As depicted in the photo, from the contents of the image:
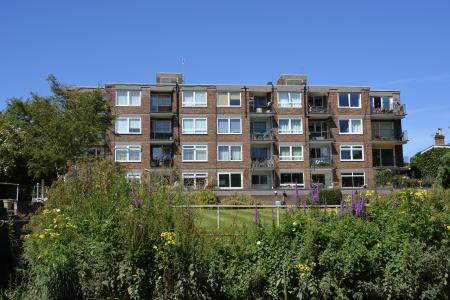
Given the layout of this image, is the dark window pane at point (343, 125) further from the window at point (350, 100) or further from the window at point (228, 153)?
the window at point (228, 153)

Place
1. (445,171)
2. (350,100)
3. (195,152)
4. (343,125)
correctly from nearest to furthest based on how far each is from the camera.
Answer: (445,171) → (195,152) → (343,125) → (350,100)

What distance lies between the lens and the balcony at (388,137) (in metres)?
60.6

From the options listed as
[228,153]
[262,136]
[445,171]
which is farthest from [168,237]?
[262,136]

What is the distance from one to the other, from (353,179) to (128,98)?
83.3 feet

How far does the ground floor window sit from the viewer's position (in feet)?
190

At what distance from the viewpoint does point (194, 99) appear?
5647cm

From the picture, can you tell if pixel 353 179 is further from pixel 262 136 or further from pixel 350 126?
pixel 262 136

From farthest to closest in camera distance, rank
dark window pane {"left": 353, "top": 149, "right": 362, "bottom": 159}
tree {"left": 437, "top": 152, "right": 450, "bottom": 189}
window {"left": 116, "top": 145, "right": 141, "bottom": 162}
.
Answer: dark window pane {"left": 353, "top": 149, "right": 362, "bottom": 159}
window {"left": 116, "top": 145, "right": 141, "bottom": 162}
tree {"left": 437, "top": 152, "right": 450, "bottom": 189}

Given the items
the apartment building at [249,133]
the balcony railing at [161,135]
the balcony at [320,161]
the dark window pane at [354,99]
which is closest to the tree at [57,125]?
the apartment building at [249,133]

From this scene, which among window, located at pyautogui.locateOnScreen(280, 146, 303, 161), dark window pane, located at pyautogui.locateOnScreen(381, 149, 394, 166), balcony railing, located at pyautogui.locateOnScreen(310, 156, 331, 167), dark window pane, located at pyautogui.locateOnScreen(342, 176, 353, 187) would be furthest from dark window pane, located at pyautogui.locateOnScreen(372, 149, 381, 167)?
window, located at pyautogui.locateOnScreen(280, 146, 303, 161)

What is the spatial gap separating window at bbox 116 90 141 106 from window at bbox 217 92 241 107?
845cm

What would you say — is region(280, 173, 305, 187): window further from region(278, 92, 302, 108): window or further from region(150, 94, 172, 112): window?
region(150, 94, 172, 112): window

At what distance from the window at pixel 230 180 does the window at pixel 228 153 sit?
170cm

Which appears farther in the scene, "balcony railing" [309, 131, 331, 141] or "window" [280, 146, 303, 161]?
"balcony railing" [309, 131, 331, 141]
